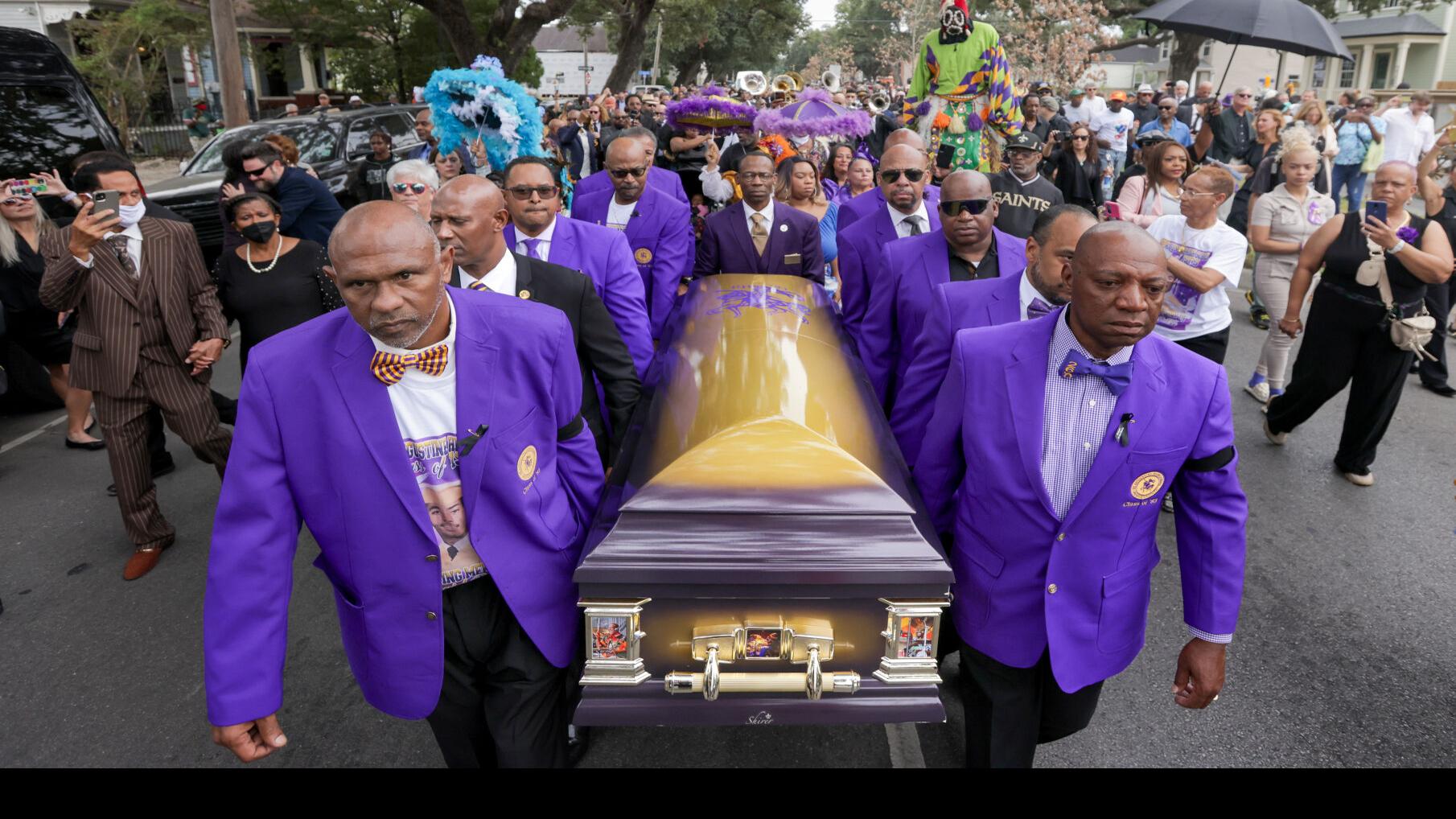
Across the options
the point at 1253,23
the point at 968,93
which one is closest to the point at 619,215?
the point at 968,93

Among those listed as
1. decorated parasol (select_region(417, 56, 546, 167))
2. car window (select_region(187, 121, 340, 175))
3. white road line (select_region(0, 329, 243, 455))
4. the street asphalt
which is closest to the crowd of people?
decorated parasol (select_region(417, 56, 546, 167))

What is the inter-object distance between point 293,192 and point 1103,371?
4.80 meters

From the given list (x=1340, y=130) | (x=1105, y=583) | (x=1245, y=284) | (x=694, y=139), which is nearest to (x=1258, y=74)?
(x=1340, y=130)

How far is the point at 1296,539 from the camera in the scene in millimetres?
4414

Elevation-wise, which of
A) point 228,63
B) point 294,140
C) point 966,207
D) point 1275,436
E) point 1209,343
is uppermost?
point 228,63

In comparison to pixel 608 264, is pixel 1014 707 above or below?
below

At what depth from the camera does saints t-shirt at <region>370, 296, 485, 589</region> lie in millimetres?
1988

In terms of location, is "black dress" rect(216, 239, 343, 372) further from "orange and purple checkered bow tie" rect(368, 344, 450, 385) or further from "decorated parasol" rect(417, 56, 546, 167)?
"orange and purple checkered bow tie" rect(368, 344, 450, 385)

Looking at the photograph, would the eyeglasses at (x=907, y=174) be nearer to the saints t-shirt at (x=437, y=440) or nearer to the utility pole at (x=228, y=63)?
the saints t-shirt at (x=437, y=440)

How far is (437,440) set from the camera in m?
2.02

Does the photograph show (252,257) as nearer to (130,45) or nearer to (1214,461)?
(1214,461)

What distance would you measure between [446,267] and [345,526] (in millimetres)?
666

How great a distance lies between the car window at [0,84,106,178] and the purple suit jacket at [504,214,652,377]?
4779mm

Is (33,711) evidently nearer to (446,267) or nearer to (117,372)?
(117,372)
